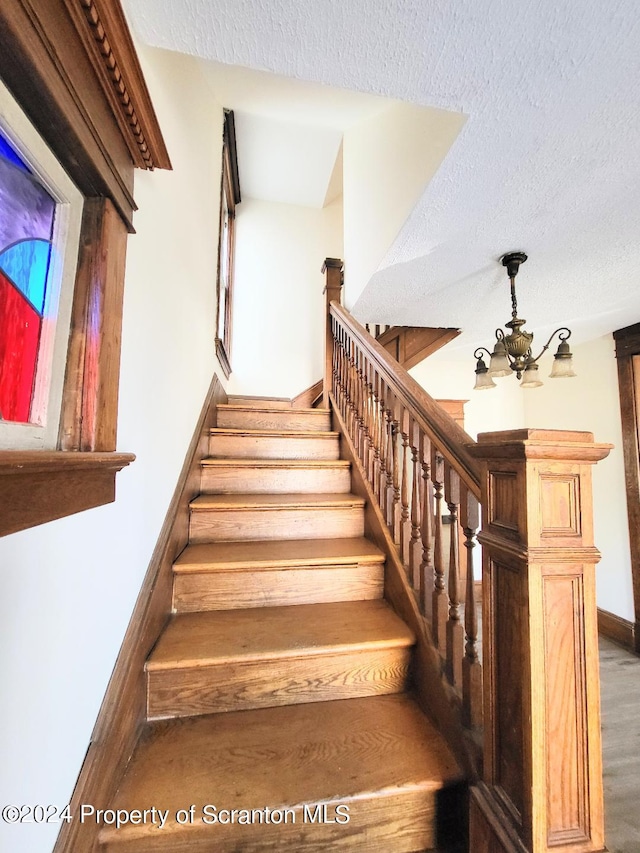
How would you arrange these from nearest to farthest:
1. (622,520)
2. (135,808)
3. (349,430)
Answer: (135,808) → (349,430) → (622,520)

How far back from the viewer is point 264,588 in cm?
136

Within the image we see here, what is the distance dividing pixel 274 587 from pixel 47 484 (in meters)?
1.04

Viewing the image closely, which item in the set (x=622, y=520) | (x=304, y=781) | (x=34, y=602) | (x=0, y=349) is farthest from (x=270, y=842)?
(x=622, y=520)

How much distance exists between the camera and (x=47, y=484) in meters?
A: 0.52

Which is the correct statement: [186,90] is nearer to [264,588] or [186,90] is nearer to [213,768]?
[264,588]

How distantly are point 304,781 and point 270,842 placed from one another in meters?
0.14

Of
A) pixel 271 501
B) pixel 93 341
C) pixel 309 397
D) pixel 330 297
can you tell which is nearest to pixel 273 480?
pixel 271 501

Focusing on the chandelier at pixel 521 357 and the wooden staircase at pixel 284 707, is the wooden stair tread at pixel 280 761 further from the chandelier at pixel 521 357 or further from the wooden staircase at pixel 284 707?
the chandelier at pixel 521 357

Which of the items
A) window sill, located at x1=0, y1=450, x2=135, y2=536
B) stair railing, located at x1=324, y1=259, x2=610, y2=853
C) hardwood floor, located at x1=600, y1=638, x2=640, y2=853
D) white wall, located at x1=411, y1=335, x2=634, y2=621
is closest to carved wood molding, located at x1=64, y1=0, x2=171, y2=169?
window sill, located at x1=0, y1=450, x2=135, y2=536

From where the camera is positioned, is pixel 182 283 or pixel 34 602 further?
pixel 182 283

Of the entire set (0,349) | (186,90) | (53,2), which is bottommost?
(0,349)

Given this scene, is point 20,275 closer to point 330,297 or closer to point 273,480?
point 273,480

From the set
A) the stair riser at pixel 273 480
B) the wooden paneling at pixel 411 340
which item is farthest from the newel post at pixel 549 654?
the wooden paneling at pixel 411 340

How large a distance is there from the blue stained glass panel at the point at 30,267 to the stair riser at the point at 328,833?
1.11m
